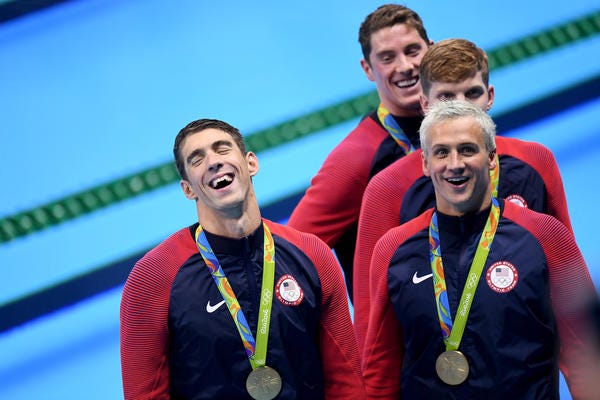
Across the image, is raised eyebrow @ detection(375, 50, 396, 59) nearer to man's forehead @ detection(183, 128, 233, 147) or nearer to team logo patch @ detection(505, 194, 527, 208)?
team logo patch @ detection(505, 194, 527, 208)

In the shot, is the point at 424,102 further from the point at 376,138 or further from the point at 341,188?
the point at 341,188

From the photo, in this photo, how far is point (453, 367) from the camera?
2549 millimetres

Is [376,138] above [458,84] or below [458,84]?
below

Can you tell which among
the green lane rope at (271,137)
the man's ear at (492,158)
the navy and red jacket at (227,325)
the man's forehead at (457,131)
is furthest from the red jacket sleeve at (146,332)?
the green lane rope at (271,137)

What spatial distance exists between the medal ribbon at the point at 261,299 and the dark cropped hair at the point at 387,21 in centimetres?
107

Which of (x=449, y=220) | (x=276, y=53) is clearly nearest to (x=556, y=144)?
(x=276, y=53)

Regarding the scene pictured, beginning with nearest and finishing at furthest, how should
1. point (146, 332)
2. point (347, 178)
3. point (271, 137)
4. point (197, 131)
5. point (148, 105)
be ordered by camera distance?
point (146, 332)
point (197, 131)
point (347, 178)
point (271, 137)
point (148, 105)

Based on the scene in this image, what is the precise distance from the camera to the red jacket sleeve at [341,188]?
10.9 feet

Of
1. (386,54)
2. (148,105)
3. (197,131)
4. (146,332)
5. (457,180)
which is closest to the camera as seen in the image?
(146,332)

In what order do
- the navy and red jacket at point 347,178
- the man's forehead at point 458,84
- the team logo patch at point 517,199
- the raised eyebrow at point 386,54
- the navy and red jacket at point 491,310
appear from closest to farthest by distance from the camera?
the navy and red jacket at point 491,310, the team logo patch at point 517,199, the man's forehead at point 458,84, the navy and red jacket at point 347,178, the raised eyebrow at point 386,54

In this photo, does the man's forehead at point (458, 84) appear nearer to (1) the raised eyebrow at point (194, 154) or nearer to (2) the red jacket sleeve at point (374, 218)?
(2) the red jacket sleeve at point (374, 218)

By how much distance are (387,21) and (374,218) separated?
783 mm

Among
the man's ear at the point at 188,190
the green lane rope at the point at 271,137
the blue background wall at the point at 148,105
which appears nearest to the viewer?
the man's ear at the point at 188,190

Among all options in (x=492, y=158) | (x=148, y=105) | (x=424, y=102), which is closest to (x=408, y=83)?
(x=424, y=102)
